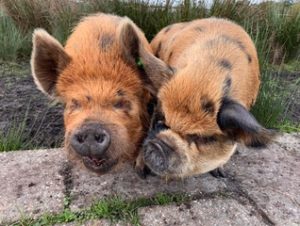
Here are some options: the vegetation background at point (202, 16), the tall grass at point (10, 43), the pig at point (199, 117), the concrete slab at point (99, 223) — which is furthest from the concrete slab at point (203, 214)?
the tall grass at point (10, 43)

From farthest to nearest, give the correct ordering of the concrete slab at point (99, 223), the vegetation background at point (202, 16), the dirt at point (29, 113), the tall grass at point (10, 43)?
the tall grass at point (10, 43) → the vegetation background at point (202, 16) → the dirt at point (29, 113) → the concrete slab at point (99, 223)

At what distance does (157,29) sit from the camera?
554cm

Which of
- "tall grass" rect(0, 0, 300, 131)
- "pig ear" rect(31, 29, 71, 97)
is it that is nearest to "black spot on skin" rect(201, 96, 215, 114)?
"pig ear" rect(31, 29, 71, 97)

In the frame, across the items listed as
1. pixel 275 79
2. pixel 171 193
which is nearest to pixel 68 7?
pixel 275 79

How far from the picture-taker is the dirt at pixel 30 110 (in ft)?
13.1

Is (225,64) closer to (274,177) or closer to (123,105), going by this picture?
(123,105)

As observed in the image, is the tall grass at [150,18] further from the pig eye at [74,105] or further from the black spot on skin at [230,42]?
the pig eye at [74,105]

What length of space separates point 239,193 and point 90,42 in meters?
1.44

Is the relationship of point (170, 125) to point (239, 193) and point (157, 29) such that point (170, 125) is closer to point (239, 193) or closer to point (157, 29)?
point (239, 193)

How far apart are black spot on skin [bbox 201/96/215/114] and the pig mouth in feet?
1.99

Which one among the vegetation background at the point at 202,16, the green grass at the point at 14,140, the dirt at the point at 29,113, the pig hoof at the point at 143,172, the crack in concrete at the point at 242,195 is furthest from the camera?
the vegetation background at the point at 202,16

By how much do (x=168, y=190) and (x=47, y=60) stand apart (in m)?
1.19

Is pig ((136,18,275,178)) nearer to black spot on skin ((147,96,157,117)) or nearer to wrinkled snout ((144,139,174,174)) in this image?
wrinkled snout ((144,139,174,174))

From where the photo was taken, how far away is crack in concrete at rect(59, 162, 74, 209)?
3087 mm
